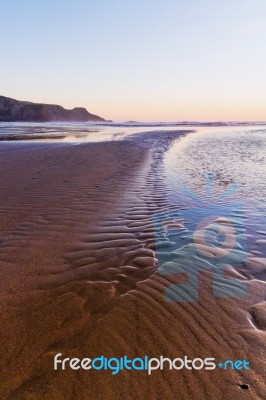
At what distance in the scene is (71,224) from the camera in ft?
18.4

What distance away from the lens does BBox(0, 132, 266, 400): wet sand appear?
89.0 inches

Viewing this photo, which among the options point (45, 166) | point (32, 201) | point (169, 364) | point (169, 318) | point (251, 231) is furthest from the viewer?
point (45, 166)

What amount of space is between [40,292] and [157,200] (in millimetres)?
4458

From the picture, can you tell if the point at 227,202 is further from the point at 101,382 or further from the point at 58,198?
the point at 101,382

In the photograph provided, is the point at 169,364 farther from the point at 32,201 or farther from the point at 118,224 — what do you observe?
the point at 32,201

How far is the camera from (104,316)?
3012 millimetres

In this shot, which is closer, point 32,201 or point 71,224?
point 71,224

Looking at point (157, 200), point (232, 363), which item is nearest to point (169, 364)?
point (232, 363)

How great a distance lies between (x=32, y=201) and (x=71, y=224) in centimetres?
191

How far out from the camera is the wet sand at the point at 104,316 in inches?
89.0

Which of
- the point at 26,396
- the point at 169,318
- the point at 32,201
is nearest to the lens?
the point at 26,396

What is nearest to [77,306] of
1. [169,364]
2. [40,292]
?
[40,292]

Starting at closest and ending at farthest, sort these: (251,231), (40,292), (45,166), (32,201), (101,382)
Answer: (101,382) < (40,292) < (251,231) < (32,201) < (45,166)

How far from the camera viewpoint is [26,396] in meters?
2.14
